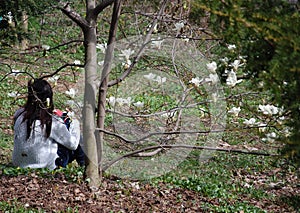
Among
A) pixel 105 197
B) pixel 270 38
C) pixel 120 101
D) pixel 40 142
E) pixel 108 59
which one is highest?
pixel 270 38

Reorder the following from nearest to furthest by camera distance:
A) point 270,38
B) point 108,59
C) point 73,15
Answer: point 270,38 < point 73,15 < point 108,59

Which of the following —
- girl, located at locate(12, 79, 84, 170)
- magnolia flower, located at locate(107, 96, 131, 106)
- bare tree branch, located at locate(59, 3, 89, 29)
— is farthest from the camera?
girl, located at locate(12, 79, 84, 170)

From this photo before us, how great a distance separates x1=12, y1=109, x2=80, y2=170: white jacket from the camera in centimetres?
616

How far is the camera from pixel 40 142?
620cm

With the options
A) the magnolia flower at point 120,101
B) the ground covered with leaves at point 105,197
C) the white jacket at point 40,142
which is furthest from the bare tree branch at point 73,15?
the white jacket at point 40,142

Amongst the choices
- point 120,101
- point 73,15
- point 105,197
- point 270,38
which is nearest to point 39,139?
point 105,197

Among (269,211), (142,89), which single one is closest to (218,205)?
(269,211)

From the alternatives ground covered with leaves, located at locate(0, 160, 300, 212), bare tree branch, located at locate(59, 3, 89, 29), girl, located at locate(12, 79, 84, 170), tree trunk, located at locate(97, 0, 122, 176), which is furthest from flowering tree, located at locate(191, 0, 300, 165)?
girl, located at locate(12, 79, 84, 170)

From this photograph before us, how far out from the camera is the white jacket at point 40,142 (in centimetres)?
616

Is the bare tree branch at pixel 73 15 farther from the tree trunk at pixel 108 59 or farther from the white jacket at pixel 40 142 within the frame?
the white jacket at pixel 40 142

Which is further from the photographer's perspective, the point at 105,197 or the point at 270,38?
the point at 105,197

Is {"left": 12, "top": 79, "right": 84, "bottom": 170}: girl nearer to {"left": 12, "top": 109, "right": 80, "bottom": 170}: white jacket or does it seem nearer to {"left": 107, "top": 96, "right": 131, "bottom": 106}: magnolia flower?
{"left": 12, "top": 109, "right": 80, "bottom": 170}: white jacket

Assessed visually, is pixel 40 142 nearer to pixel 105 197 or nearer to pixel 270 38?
pixel 105 197

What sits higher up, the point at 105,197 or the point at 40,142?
the point at 40,142
